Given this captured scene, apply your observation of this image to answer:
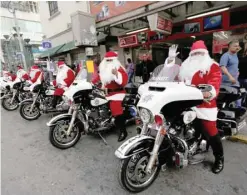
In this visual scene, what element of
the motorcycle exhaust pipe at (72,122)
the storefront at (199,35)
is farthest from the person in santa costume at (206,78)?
the storefront at (199,35)

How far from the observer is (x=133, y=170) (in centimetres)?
199

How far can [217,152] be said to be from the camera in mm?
2219

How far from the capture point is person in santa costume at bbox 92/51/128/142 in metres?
3.34

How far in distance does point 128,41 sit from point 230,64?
5.56 meters

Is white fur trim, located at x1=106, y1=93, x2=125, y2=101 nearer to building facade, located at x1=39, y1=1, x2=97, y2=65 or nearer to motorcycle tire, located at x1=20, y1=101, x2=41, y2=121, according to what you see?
motorcycle tire, located at x1=20, y1=101, x2=41, y2=121

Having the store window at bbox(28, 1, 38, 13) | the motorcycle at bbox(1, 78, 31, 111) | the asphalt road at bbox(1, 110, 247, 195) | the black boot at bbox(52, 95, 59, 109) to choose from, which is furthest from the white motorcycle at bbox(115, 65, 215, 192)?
the store window at bbox(28, 1, 38, 13)

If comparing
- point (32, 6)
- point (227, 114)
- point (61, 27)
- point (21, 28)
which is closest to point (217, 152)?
point (227, 114)

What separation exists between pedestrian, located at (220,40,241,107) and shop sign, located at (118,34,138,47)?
17.1 ft

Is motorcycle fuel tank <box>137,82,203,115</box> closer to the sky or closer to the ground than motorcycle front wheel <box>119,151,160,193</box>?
closer to the sky

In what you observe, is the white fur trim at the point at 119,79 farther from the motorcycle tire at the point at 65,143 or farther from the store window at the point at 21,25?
the store window at the point at 21,25

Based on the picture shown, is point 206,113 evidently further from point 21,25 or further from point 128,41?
point 21,25

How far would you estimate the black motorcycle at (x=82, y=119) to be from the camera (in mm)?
3176

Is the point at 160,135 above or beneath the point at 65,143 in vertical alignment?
above

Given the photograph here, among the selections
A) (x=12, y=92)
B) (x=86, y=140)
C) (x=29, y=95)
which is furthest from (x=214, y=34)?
(x=12, y=92)
